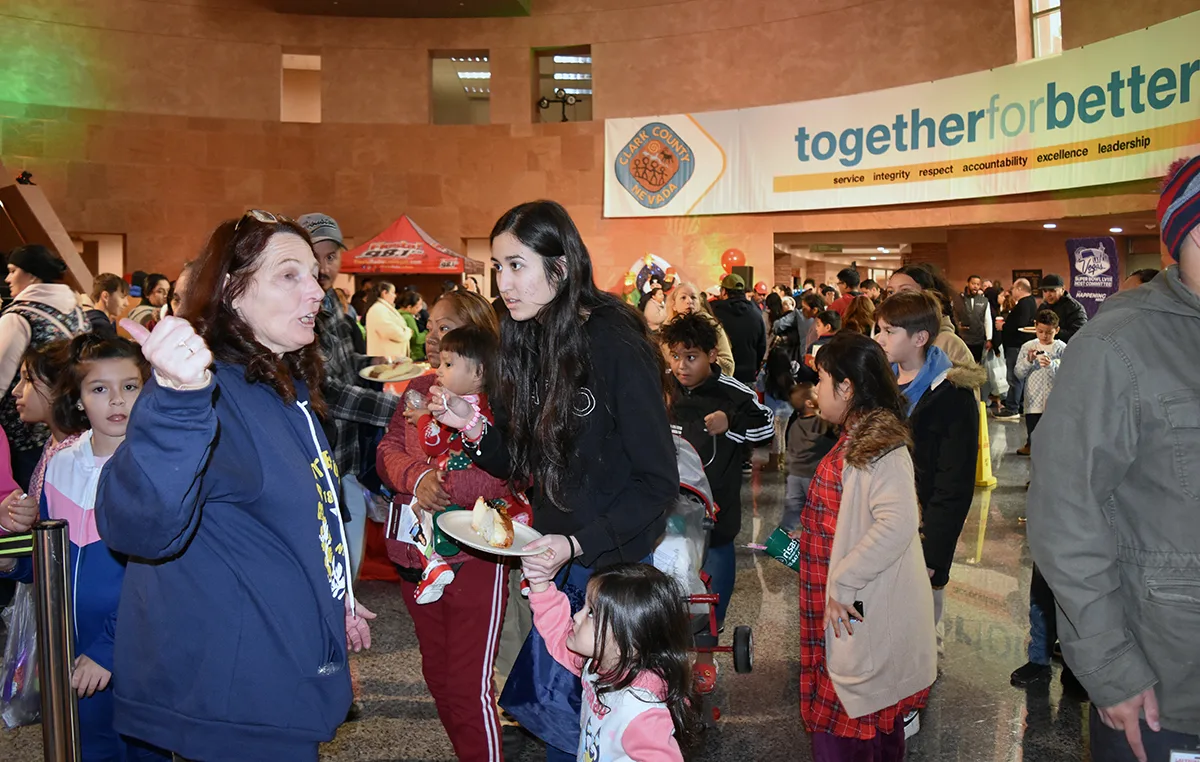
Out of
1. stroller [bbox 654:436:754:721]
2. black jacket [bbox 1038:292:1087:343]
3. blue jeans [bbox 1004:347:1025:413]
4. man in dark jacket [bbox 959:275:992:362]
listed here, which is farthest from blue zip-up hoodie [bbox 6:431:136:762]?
blue jeans [bbox 1004:347:1025:413]

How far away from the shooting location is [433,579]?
11.2ft

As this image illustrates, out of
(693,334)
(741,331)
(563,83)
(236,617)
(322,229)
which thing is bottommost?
(236,617)

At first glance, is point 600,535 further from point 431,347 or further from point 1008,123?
point 1008,123

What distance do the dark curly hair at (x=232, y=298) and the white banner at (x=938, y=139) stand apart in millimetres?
13769

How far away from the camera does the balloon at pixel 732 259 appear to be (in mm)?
19578

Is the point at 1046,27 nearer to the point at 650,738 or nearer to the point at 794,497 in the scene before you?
the point at 794,497

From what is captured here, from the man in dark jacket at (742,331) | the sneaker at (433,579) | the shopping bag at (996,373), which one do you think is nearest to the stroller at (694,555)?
the sneaker at (433,579)

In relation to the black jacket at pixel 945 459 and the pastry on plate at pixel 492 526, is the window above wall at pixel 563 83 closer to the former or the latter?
the black jacket at pixel 945 459

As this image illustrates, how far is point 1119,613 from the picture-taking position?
2109 mm

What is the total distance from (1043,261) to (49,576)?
71.7 feet

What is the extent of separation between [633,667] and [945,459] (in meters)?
2.37

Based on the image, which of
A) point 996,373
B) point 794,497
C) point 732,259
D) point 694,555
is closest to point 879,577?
point 694,555

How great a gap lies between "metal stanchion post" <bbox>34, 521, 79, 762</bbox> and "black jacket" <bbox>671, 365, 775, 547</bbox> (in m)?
3.12

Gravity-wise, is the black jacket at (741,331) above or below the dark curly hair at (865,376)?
above
